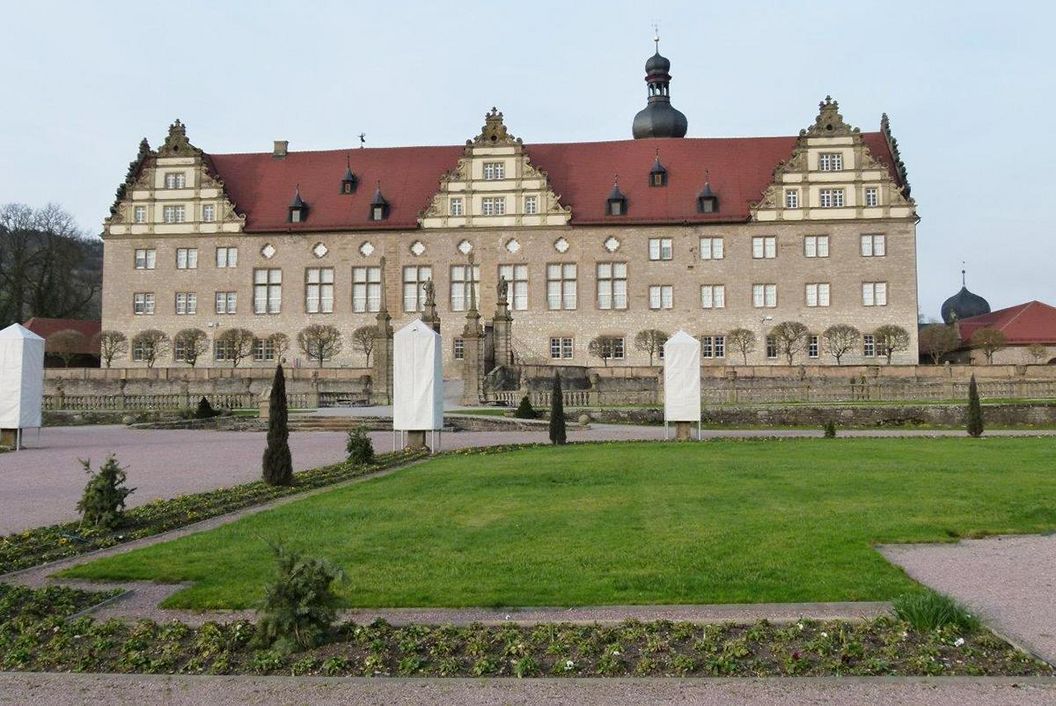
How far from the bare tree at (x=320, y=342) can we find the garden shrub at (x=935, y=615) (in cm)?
4869

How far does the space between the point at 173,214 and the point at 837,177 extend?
3953 cm

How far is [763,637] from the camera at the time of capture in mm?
5973

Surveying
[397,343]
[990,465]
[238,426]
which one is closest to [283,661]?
[990,465]

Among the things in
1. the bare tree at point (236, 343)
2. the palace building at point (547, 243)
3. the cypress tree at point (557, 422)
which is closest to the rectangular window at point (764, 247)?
the palace building at point (547, 243)

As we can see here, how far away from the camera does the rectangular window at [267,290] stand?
56.8 m

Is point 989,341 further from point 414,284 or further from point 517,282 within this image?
point 414,284

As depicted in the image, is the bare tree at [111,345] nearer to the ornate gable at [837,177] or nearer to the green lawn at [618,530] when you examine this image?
the ornate gable at [837,177]

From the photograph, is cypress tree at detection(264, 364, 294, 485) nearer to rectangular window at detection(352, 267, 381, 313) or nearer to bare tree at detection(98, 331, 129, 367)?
rectangular window at detection(352, 267, 381, 313)

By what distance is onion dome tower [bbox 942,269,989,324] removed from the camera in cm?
7075

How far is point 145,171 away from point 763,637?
5841 cm

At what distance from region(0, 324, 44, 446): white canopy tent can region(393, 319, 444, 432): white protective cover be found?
32.4 ft

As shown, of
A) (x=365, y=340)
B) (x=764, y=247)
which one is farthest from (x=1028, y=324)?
(x=365, y=340)

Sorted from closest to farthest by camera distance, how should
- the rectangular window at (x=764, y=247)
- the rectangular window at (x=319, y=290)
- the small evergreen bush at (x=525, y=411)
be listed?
1. the small evergreen bush at (x=525, y=411)
2. the rectangular window at (x=764, y=247)
3. the rectangular window at (x=319, y=290)

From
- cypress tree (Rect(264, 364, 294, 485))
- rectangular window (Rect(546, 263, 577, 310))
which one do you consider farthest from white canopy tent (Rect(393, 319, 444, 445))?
rectangular window (Rect(546, 263, 577, 310))
